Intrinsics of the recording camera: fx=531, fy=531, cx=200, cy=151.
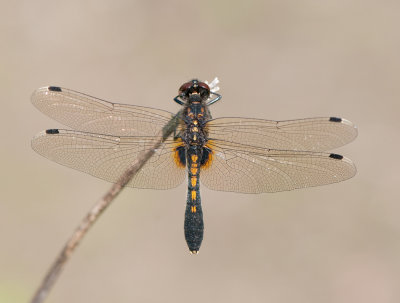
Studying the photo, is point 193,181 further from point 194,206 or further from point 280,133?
point 280,133

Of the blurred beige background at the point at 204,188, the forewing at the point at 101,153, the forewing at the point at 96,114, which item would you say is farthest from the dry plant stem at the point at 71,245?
the blurred beige background at the point at 204,188

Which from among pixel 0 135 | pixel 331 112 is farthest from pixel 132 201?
pixel 331 112

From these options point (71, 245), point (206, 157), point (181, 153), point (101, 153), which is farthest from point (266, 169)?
point (71, 245)

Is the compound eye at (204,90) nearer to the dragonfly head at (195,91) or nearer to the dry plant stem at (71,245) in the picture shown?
the dragonfly head at (195,91)

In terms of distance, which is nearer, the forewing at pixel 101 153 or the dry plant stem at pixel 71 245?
the dry plant stem at pixel 71 245

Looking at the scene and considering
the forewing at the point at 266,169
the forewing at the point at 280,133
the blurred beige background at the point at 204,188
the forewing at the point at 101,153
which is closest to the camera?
the forewing at the point at 101,153

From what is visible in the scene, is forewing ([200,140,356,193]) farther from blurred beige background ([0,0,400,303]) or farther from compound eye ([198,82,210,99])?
blurred beige background ([0,0,400,303])
